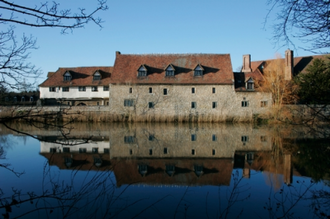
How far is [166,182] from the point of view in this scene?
8.62 meters

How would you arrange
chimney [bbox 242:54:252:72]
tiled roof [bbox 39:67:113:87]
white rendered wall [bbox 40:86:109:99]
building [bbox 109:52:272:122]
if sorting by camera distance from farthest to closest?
chimney [bbox 242:54:252:72] → tiled roof [bbox 39:67:113:87] → white rendered wall [bbox 40:86:109:99] → building [bbox 109:52:272:122]

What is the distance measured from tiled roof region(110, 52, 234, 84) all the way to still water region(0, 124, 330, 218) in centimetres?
1999

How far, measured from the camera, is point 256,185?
27.6 ft

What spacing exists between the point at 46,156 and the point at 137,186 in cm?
622

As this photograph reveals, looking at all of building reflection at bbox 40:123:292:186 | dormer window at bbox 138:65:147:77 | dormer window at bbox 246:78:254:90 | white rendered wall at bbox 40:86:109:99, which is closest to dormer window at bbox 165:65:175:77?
dormer window at bbox 138:65:147:77

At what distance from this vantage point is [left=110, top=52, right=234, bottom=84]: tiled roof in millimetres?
33938

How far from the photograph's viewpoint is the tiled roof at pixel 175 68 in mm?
33938

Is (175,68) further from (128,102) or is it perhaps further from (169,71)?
(128,102)

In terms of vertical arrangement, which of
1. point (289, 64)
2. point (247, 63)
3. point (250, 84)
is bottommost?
point (250, 84)

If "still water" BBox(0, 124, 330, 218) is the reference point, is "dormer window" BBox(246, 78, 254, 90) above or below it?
above

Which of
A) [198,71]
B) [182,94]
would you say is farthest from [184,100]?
[198,71]

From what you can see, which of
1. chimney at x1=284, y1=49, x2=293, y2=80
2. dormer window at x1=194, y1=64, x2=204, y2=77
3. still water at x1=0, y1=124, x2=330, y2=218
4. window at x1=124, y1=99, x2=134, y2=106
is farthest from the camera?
chimney at x1=284, y1=49, x2=293, y2=80

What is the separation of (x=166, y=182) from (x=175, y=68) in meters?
27.5

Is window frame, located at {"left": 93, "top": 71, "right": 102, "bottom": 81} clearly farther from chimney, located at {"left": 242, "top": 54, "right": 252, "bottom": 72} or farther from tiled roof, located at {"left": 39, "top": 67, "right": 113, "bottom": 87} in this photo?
chimney, located at {"left": 242, "top": 54, "right": 252, "bottom": 72}
